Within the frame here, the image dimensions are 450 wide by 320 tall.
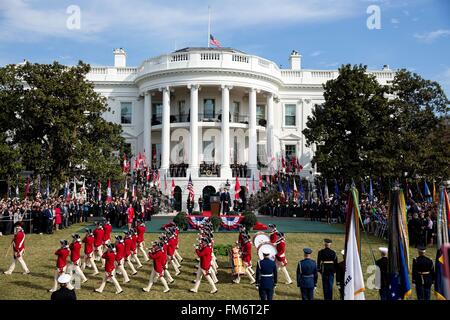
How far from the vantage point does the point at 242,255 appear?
15.0 meters

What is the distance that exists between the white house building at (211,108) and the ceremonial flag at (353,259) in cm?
3100

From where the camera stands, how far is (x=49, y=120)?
3020 cm

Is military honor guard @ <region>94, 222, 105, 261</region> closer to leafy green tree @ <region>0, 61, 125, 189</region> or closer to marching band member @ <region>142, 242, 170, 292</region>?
marching band member @ <region>142, 242, 170, 292</region>

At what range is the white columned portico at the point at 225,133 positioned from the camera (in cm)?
4075

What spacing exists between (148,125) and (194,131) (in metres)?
5.42

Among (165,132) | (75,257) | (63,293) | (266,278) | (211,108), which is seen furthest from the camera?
(211,108)

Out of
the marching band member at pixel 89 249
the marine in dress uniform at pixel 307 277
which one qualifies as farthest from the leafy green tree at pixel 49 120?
the marine in dress uniform at pixel 307 277

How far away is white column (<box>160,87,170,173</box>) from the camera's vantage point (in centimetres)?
4189

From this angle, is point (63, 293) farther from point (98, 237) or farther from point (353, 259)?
point (98, 237)

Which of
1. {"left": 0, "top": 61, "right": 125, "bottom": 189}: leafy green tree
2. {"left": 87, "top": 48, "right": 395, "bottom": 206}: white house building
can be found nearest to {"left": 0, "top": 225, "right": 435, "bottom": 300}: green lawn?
{"left": 0, "top": 61, "right": 125, "bottom": 189}: leafy green tree

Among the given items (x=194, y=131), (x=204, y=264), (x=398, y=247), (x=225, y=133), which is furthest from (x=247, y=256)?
(x=194, y=131)

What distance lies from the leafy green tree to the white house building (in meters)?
10.9

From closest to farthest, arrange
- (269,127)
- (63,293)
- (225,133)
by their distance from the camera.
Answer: (63,293) → (225,133) → (269,127)
